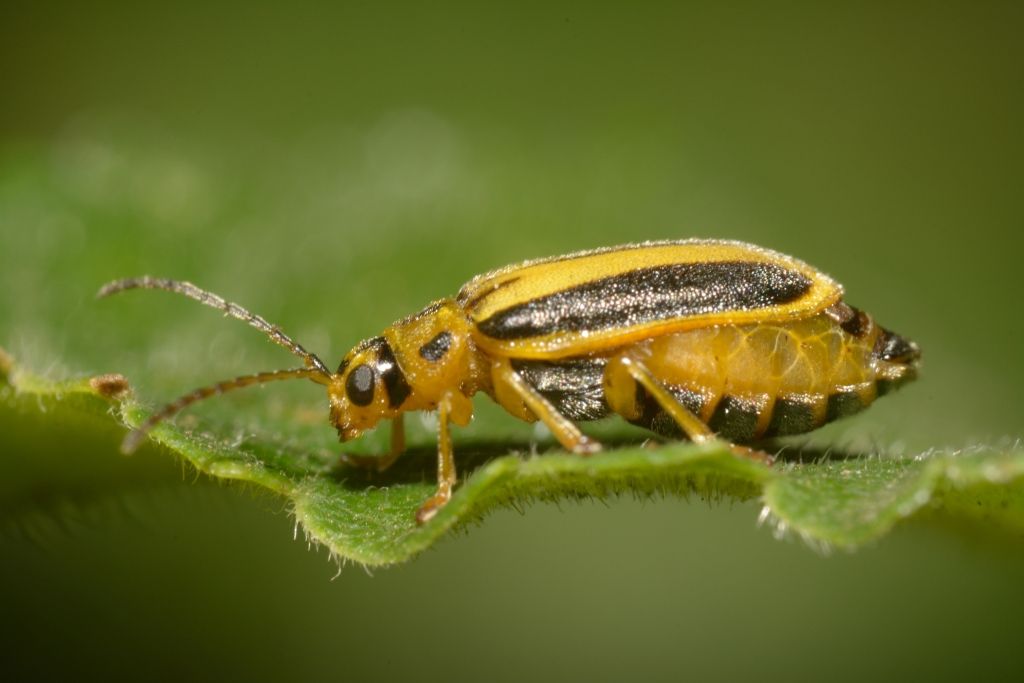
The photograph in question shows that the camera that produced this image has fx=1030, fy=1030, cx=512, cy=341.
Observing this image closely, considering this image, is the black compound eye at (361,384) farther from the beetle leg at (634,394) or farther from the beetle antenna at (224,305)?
the beetle leg at (634,394)

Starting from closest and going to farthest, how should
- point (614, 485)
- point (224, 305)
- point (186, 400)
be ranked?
point (614, 485) → point (186, 400) → point (224, 305)

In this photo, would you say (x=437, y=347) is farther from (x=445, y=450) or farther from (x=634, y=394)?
(x=634, y=394)

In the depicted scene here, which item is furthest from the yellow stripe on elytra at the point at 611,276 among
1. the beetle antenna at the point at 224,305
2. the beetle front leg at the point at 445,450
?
the beetle antenna at the point at 224,305

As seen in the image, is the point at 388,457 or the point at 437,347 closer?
the point at 437,347

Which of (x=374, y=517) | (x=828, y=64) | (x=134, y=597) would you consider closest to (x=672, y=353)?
(x=374, y=517)

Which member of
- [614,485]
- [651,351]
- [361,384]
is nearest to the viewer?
[614,485]

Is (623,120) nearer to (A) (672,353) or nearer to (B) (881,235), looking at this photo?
(B) (881,235)

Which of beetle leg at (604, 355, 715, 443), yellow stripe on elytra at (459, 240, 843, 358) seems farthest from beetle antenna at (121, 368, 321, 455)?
beetle leg at (604, 355, 715, 443)

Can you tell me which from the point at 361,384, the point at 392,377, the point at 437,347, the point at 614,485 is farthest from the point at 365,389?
the point at 614,485
